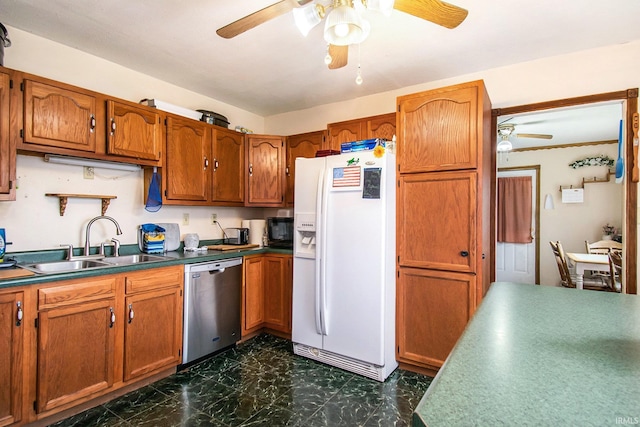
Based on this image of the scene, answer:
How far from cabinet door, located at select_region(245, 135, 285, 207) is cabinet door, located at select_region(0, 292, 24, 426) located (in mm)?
2117

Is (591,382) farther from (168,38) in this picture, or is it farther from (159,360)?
(168,38)

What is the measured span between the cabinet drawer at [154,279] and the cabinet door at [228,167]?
0.94 metres

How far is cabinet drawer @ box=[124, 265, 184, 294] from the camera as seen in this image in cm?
218

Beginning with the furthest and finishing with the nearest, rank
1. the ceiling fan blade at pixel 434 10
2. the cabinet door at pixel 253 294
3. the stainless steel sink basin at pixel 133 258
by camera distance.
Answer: the cabinet door at pixel 253 294, the stainless steel sink basin at pixel 133 258, the ceiling fan blade at pixel 434 10

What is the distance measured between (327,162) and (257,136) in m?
1.22

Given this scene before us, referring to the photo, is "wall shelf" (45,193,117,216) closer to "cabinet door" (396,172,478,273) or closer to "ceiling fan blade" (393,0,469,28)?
"cabinet door" (396,172,478,273)

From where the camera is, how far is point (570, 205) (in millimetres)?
4848

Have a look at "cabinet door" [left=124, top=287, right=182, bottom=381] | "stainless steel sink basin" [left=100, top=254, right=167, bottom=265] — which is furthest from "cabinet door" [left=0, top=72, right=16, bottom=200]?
"cabinet door" [left=124, top=287, right=182, bottom=381]

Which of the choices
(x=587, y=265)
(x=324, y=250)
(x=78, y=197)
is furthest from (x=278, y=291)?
(x=587, y=265)

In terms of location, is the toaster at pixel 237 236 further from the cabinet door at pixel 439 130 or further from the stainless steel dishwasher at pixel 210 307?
the cabinet door at pixel 439 130

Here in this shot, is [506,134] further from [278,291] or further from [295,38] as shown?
[278,291]

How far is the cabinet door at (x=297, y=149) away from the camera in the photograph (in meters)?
3.48

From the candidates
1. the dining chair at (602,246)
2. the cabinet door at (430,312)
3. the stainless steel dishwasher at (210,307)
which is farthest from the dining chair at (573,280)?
the stainless steel dishwasher at (210,307)

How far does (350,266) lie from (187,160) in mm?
1774
